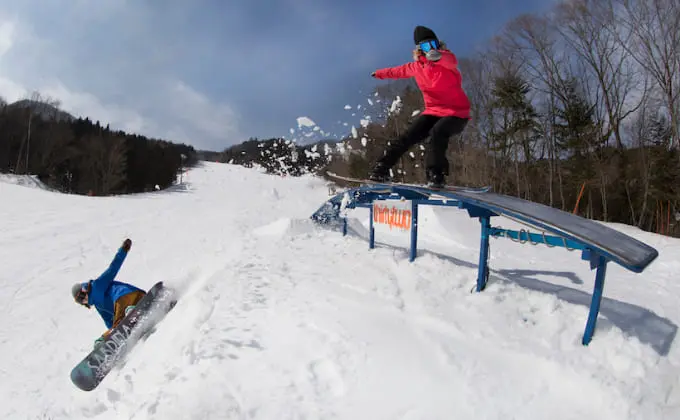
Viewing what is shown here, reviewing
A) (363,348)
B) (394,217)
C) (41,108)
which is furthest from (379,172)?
(41,108)

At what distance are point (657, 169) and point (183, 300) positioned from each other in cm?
A: 2341

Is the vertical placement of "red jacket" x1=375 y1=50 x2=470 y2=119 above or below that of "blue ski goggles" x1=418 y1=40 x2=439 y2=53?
below

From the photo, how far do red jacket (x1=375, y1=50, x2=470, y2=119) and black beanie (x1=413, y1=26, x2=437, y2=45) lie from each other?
18cm

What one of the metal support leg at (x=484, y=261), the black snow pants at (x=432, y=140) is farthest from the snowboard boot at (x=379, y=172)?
the metal support leg at (x=484, y=261)

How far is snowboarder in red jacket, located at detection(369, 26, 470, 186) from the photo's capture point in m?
4.08

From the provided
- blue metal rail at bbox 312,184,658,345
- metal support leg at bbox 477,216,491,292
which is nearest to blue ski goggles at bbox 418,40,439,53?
blue metal rail at bbox 312,184,658,345

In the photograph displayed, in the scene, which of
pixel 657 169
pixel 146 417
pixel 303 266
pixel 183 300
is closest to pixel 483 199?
pixel 303 266

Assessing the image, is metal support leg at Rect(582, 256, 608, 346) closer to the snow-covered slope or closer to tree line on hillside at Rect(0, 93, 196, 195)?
the snow-covered slope

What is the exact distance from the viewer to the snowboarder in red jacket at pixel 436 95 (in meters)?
4.08

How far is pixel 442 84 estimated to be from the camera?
411 cm

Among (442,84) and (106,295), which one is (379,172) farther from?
(106,295)

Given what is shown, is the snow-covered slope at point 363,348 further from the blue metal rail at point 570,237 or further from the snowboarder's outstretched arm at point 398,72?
the snowboarder's outstretched arm at point 398,72

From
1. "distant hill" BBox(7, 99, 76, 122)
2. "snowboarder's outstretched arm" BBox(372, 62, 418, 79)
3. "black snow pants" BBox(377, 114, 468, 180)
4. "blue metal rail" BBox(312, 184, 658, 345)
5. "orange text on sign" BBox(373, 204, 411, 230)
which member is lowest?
"orange text on sign" BBox(373, 204, 411, 230)

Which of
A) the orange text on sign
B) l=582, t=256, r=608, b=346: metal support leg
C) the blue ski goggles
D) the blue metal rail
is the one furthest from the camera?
the orange text on sign
